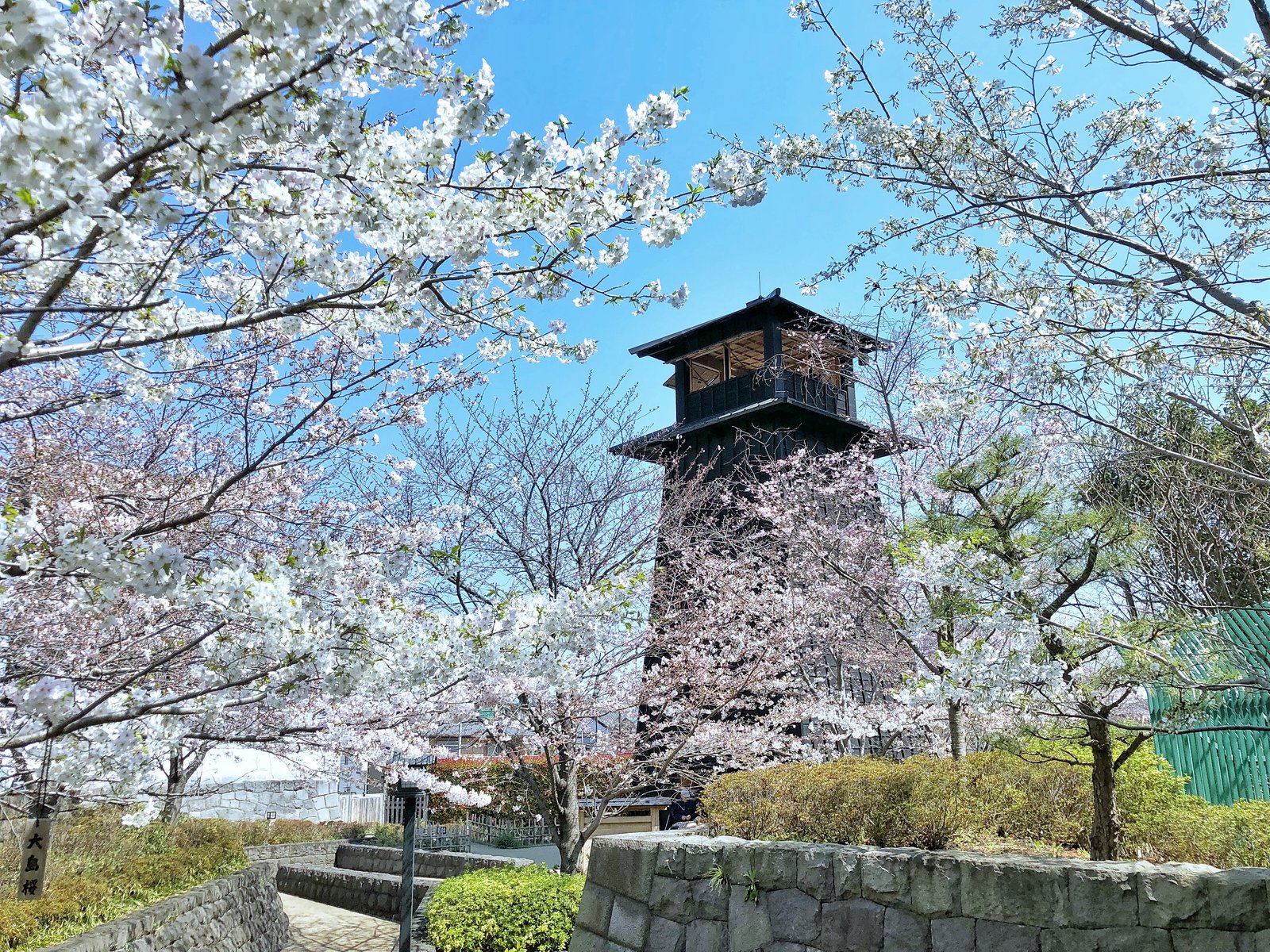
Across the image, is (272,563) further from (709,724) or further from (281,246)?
(709,724)

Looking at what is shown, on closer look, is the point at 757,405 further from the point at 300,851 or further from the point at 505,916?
the point at 300,851

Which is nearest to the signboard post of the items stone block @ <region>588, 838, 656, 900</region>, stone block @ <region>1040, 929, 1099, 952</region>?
stone block @ <region>588, 838, 656, 900</region>

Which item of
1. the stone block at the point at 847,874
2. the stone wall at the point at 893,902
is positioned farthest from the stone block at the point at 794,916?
the stone block at the point at 847,874

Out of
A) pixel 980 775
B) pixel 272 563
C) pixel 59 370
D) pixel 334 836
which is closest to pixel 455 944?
pixel 980 775

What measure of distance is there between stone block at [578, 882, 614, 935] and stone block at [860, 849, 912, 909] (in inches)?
94.2

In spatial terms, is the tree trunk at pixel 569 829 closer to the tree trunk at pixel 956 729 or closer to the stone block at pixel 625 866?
the stone block at pixel 625 866

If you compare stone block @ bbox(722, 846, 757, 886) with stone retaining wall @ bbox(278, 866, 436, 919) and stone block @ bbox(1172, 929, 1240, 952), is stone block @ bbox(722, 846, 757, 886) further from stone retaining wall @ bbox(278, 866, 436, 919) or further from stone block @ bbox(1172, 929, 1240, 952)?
stone retaining wall @ bbox(278, 866, 436, 919)

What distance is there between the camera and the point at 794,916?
5.82 m

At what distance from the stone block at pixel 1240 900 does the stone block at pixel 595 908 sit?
14.2ft

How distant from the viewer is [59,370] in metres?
6.69

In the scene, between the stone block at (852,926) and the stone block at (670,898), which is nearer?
the stone block at (852,926)

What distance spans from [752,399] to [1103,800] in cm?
1020

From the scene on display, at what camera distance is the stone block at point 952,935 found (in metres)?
5.00

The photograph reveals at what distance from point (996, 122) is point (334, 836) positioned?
17.6m
